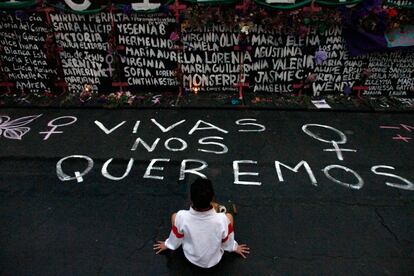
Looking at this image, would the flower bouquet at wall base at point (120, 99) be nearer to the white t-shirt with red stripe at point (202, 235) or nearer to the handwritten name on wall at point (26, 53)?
the handwritten name on wall at point (26, 53)

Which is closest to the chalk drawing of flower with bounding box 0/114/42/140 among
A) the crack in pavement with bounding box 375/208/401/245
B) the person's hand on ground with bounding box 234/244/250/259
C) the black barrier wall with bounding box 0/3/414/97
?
the black barrier wall with bounding box 0/3/414/97

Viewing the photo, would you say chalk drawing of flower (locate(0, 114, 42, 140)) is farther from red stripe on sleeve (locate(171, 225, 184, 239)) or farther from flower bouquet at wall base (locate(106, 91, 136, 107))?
red stripe on sleeve (locate(171, 225, 184, 239))

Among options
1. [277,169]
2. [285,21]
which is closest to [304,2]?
[285,21]

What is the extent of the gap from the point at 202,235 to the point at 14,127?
17.0ft

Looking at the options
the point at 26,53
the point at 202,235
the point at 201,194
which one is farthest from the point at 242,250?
the point at 26,53

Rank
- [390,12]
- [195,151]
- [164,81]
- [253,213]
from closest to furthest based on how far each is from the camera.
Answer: [253,213] → [195,151] → [390,12] → [164,81]

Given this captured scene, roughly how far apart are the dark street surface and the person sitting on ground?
0.22m

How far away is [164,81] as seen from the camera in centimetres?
775

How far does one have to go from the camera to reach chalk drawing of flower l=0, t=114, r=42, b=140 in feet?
20.0

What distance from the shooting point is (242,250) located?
358 centimetres

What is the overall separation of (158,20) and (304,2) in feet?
10.4

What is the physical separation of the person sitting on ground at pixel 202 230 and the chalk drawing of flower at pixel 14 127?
436 cm

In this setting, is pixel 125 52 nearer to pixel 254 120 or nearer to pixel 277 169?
pixel 254 120

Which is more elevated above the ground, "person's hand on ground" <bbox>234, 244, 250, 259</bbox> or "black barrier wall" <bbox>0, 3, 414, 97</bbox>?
"black barrier wall" <bbox>0, 3, 414, 97</bbox>
